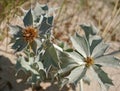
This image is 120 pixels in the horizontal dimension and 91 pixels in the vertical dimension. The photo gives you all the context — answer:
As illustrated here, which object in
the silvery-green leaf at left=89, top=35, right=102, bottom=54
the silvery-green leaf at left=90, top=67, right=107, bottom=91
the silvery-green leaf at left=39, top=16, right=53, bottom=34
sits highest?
the silvery-green leaf at left=39, top=16, right=53, bottom=34

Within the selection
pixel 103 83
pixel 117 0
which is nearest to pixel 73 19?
pixel 117 0

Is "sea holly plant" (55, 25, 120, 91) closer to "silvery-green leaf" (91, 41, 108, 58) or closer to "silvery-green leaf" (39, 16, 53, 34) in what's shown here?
"silvery-green leaf" (91, 41, 108, 58)

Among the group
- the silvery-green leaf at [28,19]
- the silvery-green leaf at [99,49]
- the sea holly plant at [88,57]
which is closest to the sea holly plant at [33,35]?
the silvery-green leaf at [28,19]

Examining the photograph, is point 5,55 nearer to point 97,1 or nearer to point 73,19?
point 73,19

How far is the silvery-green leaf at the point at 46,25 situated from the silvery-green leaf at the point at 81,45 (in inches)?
5.3

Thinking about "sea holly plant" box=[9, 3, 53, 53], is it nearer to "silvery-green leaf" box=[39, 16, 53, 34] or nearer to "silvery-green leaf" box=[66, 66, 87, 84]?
"silvery-green leaf" box=[39, 16, 53, 34]

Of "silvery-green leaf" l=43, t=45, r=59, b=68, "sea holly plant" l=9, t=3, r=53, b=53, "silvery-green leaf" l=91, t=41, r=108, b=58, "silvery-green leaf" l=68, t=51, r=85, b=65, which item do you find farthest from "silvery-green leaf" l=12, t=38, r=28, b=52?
"silvery-green leaf" l=91, t=41, r=108, b=58

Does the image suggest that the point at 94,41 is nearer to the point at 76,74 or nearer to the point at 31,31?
the point at 76,74

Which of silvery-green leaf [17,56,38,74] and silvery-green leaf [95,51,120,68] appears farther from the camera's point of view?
silvery-green leaf [17,56,38,74]

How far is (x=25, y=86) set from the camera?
1733mm

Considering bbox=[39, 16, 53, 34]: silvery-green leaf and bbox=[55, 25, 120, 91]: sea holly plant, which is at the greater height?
bbox=[39, 16, 53, 34]: silvery-green leaf

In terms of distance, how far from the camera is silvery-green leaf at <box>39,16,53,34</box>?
133 centimetres

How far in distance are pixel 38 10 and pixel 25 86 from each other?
493mm

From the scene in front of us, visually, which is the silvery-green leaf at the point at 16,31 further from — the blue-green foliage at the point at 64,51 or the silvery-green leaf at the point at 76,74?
the silvery-green leaf at the point at 76,74
